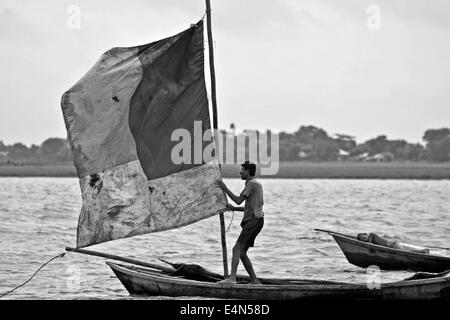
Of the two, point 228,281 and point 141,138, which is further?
point 228,281

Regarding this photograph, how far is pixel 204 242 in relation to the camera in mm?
37281

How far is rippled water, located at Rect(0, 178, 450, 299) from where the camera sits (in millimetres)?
24625

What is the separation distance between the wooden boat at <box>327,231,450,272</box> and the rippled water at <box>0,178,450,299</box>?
0.33m

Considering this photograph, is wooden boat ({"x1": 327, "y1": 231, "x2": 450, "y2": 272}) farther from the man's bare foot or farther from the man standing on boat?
the man's bare foot

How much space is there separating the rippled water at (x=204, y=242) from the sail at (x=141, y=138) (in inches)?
141

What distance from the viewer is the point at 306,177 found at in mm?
126938

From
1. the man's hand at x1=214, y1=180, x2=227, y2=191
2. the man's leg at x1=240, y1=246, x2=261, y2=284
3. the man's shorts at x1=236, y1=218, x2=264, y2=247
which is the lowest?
the man's leg at x1=240, y1=246, x2=261, y2=284

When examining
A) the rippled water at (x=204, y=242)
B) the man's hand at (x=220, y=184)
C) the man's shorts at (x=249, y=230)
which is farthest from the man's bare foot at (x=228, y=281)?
the rippled water at (x=204, y=242)

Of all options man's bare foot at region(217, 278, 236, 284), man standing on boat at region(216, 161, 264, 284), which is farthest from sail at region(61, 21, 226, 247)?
man's bare foot at region(217, 278, 236, 284)

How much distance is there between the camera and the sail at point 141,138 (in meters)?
17.8

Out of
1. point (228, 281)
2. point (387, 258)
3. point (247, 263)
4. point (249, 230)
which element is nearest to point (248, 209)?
point (249, 230)

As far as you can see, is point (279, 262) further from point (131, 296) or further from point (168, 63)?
point (168, 63)

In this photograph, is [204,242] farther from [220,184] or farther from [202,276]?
[220,184]

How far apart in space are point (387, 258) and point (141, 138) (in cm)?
950
